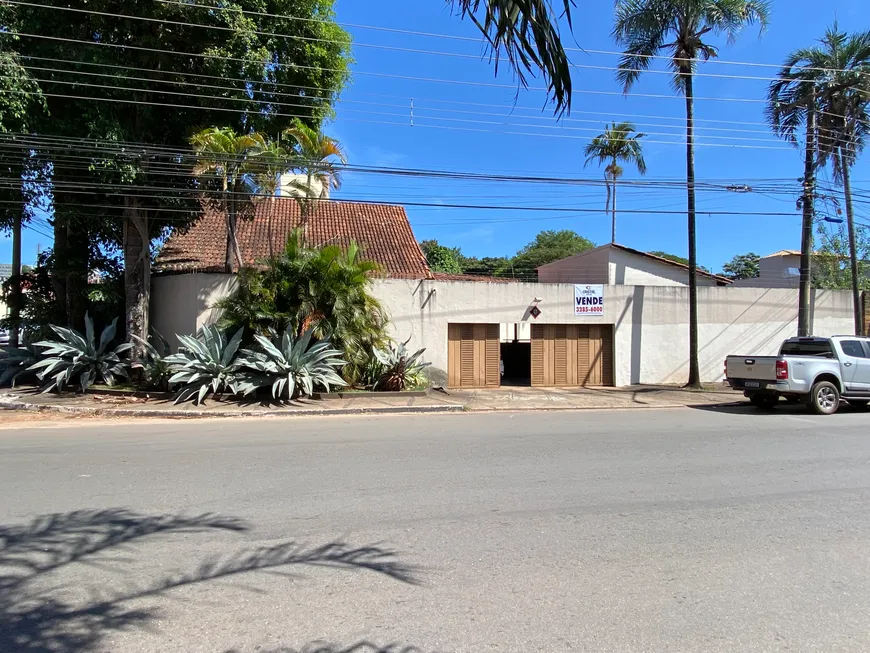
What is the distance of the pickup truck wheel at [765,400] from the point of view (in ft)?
44.1

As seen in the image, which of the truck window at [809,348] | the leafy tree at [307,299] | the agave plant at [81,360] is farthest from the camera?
the leafy tree at [307,299]

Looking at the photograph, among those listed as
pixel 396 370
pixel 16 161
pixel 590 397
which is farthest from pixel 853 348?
pixel 16 161

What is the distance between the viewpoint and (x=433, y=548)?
14.1 ft

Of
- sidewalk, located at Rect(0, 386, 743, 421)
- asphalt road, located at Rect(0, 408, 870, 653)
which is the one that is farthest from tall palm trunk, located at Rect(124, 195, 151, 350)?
asphalt road, located at Rect(0, 408, 870, 653)

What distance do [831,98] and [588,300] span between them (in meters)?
8.92

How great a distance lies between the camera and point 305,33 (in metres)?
14.1

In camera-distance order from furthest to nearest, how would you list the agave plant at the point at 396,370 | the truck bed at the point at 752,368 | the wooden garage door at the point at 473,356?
the wooden garage door at the point at 473,356, the agave plant at the point at 396,370, the truck bed at the point at 752,368

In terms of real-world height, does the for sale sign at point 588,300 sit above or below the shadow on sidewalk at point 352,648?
above

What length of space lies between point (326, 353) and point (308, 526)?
28.6ft

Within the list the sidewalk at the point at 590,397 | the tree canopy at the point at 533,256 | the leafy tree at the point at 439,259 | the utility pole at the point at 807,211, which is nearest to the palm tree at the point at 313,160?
the sidewalk at the point at 590,397

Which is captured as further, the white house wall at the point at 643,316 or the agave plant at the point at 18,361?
the white house wall at the point at 643,316

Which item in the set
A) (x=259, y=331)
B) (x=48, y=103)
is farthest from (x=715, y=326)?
(x=48, y=103)

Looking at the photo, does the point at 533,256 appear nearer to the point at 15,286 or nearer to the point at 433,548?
the point at 15,286

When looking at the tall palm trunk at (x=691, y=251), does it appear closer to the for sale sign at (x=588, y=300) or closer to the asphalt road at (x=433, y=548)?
the for sale sign at (x=588, y=300)
